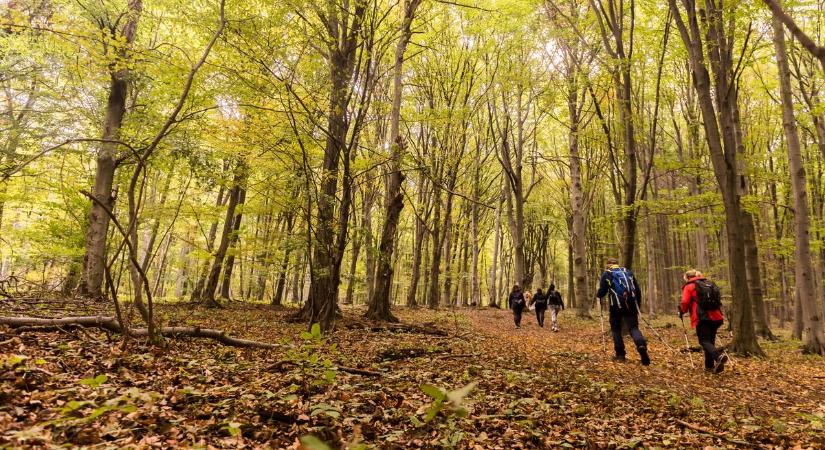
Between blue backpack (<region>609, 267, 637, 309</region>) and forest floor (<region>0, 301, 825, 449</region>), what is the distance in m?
1.25

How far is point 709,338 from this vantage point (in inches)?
292

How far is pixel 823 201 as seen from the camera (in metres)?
19.2

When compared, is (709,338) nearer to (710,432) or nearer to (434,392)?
(710,432)

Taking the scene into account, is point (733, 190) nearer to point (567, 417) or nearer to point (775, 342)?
point (775, 342)

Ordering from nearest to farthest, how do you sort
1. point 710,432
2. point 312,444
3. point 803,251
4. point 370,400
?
point 312,444 < point 710,432 < point 370,400 < point 803,251

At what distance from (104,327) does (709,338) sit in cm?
977

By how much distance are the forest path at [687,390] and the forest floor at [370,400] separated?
0.03 m

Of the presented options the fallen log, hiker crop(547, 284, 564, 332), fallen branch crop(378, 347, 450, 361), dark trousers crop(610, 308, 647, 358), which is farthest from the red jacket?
the fallen log

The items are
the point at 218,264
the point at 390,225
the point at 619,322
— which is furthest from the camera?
the point at 218,264

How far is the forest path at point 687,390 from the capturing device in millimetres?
4148

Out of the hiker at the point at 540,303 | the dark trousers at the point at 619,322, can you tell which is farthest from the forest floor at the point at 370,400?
the hiker at the point at 540,303

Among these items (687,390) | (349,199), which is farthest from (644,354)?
(349,199)

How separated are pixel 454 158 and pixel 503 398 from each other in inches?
672

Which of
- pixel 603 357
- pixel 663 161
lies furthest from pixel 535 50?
pixel 603 357
